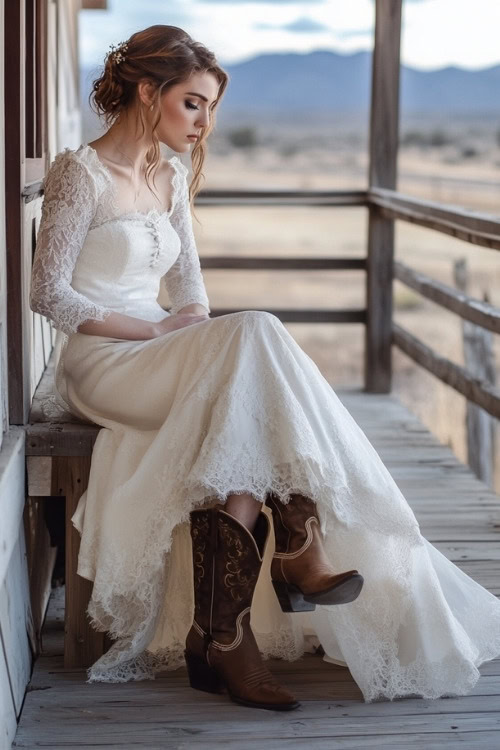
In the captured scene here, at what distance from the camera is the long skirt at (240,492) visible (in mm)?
2303

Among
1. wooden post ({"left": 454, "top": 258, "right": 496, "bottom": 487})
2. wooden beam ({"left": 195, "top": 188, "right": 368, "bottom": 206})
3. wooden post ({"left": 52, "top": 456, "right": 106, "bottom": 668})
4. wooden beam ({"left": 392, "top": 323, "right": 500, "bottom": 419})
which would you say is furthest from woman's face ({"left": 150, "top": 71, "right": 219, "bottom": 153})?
wooden beam ({"left": 195, "top": 188, "right": 368, "bottom": 206})

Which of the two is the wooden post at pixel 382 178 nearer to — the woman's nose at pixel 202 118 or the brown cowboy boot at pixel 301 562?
the woman's nose at pixel 202 118

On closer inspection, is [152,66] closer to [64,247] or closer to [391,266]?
[64,247]

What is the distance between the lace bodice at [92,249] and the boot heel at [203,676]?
32.7 inches

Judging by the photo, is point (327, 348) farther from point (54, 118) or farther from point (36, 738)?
point (36, 738)

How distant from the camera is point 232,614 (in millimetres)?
2332

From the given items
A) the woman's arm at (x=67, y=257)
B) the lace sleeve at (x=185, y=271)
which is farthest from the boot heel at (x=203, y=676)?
the lace sleeve at (x=185, y=271)

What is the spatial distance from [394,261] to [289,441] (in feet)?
12.4

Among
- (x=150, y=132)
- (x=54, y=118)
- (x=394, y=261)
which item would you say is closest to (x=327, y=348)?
(x=394, y=261)

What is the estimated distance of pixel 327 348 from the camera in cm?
2091

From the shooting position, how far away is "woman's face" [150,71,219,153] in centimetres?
269

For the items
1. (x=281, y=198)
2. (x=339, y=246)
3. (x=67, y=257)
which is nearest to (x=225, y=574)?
(x=67, y=257)

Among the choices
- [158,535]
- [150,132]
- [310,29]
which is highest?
[310,29]

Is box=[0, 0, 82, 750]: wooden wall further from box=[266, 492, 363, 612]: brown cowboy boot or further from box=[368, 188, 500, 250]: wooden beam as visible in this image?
box=[368, 188, 500, 250]: wooden beam
